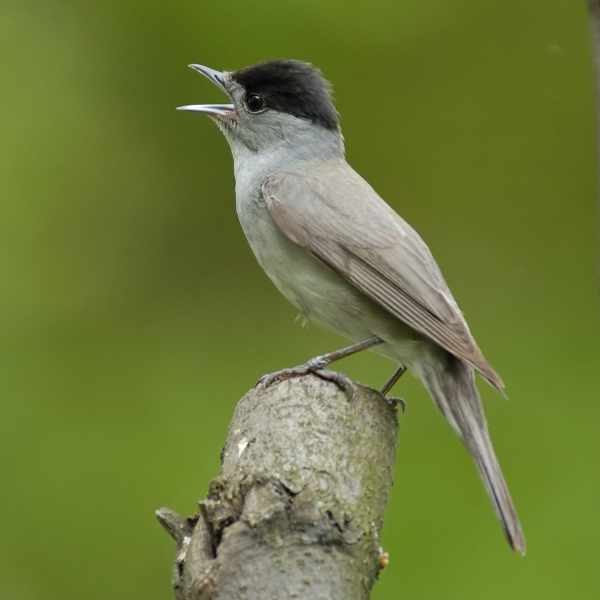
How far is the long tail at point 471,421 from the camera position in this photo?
375 cm

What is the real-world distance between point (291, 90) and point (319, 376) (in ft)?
6.18

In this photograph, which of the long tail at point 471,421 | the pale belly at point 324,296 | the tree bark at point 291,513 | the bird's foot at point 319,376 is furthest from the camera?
the pale belly at point 324,296

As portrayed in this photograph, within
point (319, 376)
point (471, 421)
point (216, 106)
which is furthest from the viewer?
point (216, 106)

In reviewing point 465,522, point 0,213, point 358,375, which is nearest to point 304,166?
point 358,375

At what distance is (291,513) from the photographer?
9.78 feet

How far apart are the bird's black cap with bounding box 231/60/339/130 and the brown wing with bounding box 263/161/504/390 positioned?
13.9 inches

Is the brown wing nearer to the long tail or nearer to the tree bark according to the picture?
the long tail

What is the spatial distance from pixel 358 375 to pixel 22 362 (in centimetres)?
145

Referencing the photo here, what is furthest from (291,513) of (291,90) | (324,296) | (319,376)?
(291,90)

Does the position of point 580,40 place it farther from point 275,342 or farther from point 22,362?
point 22,362

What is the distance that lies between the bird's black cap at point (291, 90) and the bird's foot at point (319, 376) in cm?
147

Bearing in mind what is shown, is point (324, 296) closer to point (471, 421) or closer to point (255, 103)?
point (471, 421)

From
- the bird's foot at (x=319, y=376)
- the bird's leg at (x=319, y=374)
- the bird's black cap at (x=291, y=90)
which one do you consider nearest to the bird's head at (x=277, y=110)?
the bird's black cap at (x=291, y=90)

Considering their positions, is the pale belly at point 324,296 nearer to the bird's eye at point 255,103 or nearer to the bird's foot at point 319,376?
the bird's foot at point 319,376
